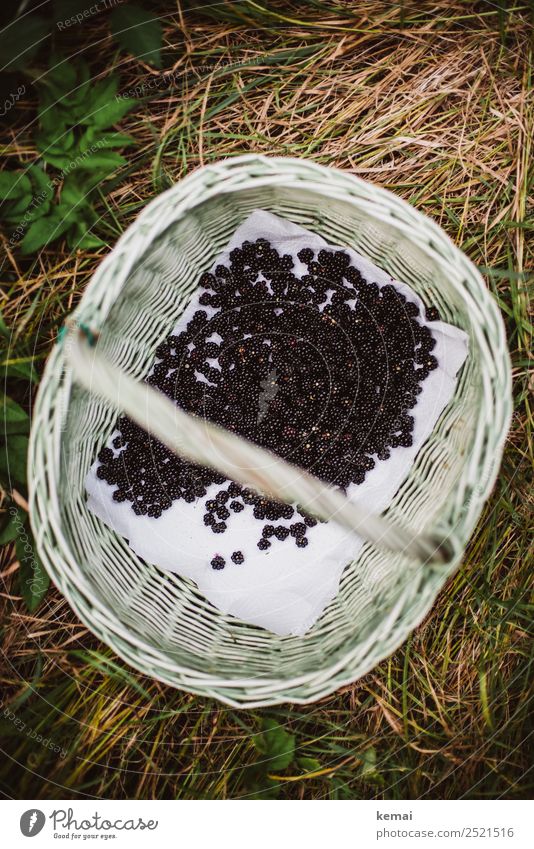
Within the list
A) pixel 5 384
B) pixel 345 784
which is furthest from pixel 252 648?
pixel 5 384

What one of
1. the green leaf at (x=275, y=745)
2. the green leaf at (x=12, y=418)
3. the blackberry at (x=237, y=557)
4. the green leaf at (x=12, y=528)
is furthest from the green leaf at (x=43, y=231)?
the green leaf at (x=275, y=745)

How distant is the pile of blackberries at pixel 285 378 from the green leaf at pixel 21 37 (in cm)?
63

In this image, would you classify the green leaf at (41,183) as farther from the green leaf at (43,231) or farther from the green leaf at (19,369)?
the green leaf at (19,369)

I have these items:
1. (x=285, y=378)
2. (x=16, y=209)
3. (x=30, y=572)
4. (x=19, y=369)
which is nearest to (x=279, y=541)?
(x=285, y=378)

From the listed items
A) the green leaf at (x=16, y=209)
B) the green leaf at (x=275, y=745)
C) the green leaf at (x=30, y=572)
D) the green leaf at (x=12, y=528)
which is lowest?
the green leaf at (x=275, y=745)

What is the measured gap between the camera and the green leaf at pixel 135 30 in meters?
1.32

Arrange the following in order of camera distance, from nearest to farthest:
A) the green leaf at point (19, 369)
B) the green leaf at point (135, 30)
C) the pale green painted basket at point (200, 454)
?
the pale green painted basket at point (200, 454)
the green leaf at point (135, 30)
the green leaf at point (19, 369)

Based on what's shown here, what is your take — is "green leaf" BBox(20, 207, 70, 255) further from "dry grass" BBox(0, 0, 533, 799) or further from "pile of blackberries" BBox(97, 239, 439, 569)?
"pile of blackberries" BBox(97, 239, 439, 569)

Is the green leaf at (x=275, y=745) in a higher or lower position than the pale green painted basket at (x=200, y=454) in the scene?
lower

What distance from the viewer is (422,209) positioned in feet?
4.96

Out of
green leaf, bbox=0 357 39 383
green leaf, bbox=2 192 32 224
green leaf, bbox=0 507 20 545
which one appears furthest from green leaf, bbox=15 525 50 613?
green leaf, bbox=2 192 32 224

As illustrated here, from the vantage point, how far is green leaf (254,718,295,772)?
1.44m

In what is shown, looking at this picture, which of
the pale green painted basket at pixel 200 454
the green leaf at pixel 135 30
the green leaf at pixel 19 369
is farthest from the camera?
the green leaf at pixel 19 369

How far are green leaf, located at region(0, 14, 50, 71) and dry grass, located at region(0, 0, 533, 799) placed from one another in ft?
0.32
